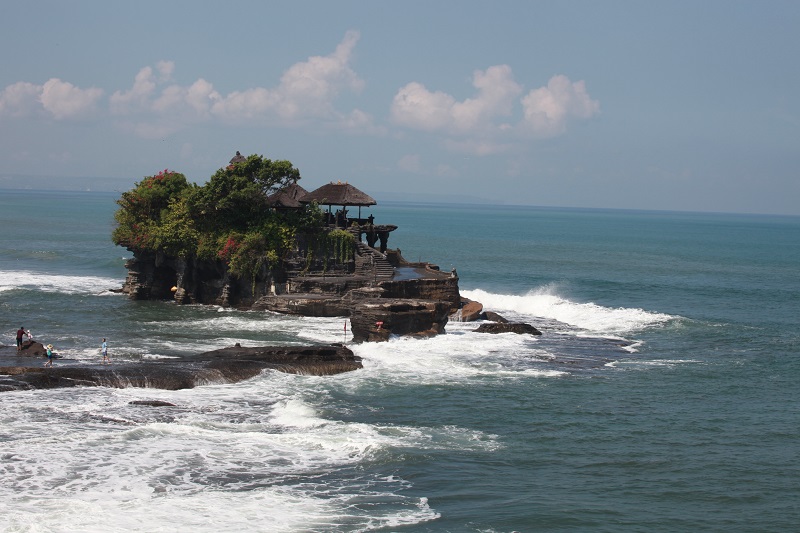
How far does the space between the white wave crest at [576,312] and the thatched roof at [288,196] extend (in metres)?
15.4

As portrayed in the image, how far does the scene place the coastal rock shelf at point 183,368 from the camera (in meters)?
32.4

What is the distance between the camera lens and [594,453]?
27.8 meters

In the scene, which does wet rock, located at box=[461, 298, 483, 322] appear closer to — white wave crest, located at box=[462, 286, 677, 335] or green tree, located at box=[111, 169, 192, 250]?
white wave crest, located at box=[462, 286, 677, 335]

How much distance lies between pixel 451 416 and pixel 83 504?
1337 cm

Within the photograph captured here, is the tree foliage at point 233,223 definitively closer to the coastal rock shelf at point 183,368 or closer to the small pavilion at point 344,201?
the small pavilion at point 344,201

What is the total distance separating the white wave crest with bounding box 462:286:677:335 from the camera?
177 ft

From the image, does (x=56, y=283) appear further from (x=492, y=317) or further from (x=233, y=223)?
(x=492, y=317)

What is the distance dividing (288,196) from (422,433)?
31.9 m

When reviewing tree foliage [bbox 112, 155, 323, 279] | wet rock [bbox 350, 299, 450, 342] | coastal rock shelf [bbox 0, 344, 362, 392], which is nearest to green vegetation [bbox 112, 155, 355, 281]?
tree foliage [bbox 112, 155, 323, 279]

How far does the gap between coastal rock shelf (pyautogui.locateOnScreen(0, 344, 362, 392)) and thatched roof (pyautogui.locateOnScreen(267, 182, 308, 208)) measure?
1896cm

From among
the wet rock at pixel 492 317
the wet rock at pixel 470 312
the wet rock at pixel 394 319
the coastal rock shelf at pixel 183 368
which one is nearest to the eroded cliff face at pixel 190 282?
the wet rock at pixel 394 319

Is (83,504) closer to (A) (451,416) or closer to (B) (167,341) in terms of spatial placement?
(A) (451,416)

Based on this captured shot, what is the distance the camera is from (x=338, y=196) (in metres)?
57.7

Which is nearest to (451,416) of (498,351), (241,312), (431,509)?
(431,509)
